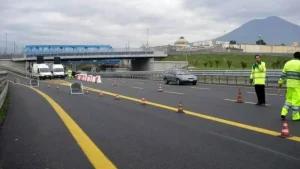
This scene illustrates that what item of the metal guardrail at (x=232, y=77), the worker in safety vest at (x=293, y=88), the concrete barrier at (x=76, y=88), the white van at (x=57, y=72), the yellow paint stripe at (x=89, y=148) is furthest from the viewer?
the white van at (x=57, y=72)

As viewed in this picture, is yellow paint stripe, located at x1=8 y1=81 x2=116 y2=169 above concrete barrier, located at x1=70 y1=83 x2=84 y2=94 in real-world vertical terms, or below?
below

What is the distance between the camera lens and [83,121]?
11578 mm

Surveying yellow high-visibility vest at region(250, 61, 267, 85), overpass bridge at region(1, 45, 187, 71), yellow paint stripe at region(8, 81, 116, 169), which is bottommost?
yellow paint stripe at region(8, 81, 116, 169)

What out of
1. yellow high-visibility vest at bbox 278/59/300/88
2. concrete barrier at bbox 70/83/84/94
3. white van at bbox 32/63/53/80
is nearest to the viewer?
yellow high-visibility vest at bbox 278/59/300/88

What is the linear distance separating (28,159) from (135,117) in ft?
18.2

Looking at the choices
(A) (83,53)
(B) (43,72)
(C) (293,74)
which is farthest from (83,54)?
(C) (293,74)

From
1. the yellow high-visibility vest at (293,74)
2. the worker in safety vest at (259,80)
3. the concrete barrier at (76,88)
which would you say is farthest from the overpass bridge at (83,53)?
the yellow high-visibility vest at (293,74)

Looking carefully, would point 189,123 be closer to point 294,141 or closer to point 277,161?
point 294,141

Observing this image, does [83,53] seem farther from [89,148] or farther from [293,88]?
[89,148]

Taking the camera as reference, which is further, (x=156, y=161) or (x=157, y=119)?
(x=157, y=119)

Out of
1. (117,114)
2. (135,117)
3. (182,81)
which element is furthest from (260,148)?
(182,81)

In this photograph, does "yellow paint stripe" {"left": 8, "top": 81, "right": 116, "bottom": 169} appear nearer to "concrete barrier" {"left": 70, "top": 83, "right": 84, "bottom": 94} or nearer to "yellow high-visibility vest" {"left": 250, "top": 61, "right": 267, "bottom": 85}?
"yellow high-visibility vest" {"left": 250, "top": 61, "right": 267, "bottom": 85}

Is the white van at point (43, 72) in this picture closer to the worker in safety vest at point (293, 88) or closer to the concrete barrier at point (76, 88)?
the concrete barrier at point (76, 88)

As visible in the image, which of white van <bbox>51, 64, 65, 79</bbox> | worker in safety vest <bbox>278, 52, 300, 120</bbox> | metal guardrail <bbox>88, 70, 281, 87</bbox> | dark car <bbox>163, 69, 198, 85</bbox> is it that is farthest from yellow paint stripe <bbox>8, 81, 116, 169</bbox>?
white van <bbox>51, 64, 65, 79</bbox>
